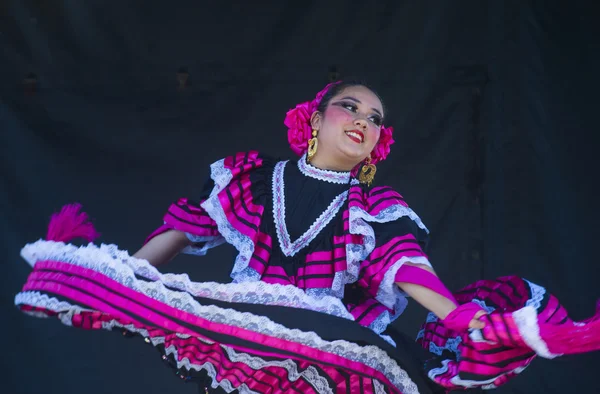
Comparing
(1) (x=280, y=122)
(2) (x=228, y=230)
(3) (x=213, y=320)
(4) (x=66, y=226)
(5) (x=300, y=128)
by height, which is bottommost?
(3) (x=213, y=320)

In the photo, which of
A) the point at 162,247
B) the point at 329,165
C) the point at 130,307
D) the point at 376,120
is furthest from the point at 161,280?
the point at 376,120

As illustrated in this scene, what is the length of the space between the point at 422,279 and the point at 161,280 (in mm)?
772

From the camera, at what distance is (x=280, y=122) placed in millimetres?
3596

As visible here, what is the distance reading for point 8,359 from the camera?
3305 mm

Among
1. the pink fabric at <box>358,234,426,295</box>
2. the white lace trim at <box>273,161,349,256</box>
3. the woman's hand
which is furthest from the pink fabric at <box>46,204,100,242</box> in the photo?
the woman's hand

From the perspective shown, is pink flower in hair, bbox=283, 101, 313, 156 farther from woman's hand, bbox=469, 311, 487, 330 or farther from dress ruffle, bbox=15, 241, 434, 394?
woman's hand, bbox=469, 311, 487, 330

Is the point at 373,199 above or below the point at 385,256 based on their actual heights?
above

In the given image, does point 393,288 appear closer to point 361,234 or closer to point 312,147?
point 361,234

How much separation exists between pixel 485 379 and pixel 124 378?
2.05 m

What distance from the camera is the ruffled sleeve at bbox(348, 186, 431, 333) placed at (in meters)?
2.30

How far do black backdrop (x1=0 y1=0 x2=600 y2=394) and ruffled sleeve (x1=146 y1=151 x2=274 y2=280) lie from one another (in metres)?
0.92

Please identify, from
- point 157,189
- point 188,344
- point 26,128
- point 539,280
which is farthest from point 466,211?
point 26,128

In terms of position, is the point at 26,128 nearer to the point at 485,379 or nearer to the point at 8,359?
the point at 8,359

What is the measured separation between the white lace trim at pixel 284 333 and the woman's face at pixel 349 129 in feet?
2.57
